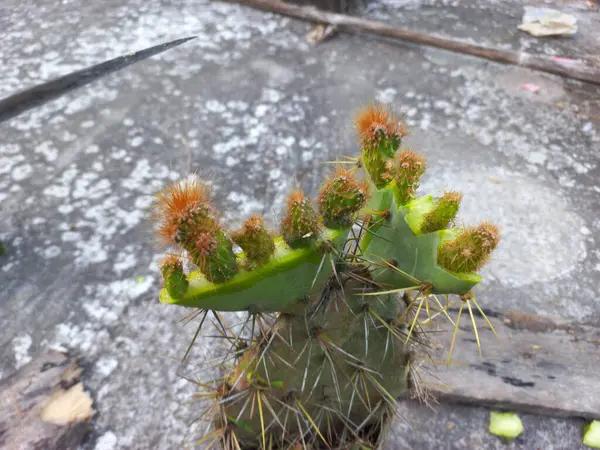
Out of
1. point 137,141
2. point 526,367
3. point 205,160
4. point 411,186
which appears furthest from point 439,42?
point 411,186

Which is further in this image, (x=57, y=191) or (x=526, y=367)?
(x=57, y=191)

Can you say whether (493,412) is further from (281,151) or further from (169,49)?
(169,49)

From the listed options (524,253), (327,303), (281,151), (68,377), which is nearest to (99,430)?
(68,377)

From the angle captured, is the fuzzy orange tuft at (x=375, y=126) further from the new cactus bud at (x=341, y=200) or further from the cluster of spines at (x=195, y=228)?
the cluster of spines at (x=195, y=228)

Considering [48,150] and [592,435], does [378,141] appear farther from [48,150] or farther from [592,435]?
[48,150]

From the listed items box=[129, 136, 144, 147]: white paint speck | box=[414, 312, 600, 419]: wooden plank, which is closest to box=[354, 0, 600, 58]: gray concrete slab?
box=[129, 136, 144, 147]: white paint speck

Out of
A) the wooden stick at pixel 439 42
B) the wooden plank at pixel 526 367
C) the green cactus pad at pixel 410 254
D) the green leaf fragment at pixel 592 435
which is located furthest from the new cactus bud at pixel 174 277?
the wooden stick at pixel 439 42
